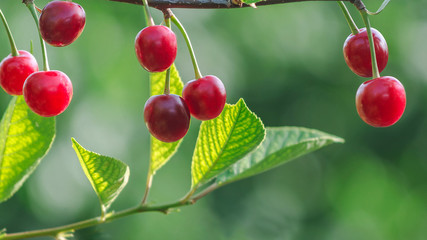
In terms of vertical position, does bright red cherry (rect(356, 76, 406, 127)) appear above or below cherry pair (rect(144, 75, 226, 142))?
below

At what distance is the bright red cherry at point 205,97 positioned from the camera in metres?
1.09

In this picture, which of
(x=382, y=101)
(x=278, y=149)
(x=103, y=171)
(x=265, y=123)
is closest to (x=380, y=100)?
(x=382, y=101)

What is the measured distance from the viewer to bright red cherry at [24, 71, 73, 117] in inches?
42.7

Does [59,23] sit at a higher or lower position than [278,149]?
higher

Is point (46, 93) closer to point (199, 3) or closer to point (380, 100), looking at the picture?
point (199, 3)

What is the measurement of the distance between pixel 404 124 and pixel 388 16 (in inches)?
81.2

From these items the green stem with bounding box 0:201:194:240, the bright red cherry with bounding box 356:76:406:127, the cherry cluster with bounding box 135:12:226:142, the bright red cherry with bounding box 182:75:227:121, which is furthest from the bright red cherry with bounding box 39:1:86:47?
the bright red cherry with bounding box 356:76:406:127

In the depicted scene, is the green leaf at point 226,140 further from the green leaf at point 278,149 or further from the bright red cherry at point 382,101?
the bright red cherry at point 382,101

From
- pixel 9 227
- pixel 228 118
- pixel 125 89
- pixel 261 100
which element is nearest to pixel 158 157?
pixel 228 118

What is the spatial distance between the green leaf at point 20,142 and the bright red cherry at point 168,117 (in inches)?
10.2

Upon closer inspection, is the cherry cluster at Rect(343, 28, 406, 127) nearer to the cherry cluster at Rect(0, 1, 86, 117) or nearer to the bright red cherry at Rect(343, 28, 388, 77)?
the bright red cherry at Rect(343, 28, 388, 77)

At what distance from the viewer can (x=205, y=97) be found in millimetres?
1091

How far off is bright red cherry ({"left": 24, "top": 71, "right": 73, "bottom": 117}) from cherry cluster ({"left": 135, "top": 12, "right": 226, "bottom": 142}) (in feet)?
0.55

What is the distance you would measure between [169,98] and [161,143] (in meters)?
0.23
